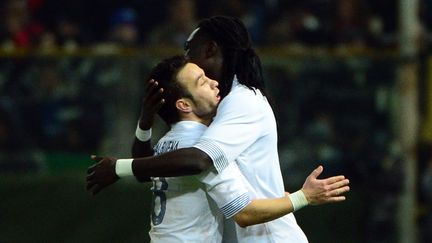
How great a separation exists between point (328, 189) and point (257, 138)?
1.25 feet

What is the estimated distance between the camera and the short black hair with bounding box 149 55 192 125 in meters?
4.87

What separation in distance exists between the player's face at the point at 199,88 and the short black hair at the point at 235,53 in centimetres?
A: 20

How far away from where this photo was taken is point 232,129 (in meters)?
4.80

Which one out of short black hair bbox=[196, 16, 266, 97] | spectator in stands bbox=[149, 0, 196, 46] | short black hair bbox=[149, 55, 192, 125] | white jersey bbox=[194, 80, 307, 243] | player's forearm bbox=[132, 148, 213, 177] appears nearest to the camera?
player's forearm bbox=[132, 148, 213, 177]

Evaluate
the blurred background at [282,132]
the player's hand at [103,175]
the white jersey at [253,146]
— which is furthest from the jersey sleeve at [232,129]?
the blurred background at [282,132]

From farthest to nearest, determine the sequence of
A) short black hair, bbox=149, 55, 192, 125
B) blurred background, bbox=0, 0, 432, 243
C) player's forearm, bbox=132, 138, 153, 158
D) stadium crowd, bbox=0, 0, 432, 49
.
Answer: stadium crowd, bbox=0, 0, 432, 49, blurred background, bbox=0, 0, 432, 243, player's forearm, bbox=132, 138, 153, 158, short black hair, bbox=149, 55, 192, 125

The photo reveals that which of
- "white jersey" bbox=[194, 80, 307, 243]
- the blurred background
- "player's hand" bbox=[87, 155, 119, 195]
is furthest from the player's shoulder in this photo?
the blurred background

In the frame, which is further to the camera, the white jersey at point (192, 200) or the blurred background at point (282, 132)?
the blurred background at point (282, 132)

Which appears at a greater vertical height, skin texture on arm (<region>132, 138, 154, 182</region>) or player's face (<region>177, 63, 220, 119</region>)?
player's face (<region>177, 63, 220, 119</region>)

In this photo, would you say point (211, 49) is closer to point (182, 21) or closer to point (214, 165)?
point (214, 165)

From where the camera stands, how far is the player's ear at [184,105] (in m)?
4.86

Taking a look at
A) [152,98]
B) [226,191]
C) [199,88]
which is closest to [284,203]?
[226,191]

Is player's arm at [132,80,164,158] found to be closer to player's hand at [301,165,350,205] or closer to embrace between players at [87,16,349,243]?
embrace between players at [87,16,349,243]

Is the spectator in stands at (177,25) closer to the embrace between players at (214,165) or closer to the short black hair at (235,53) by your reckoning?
the short black hair at (235,53)
